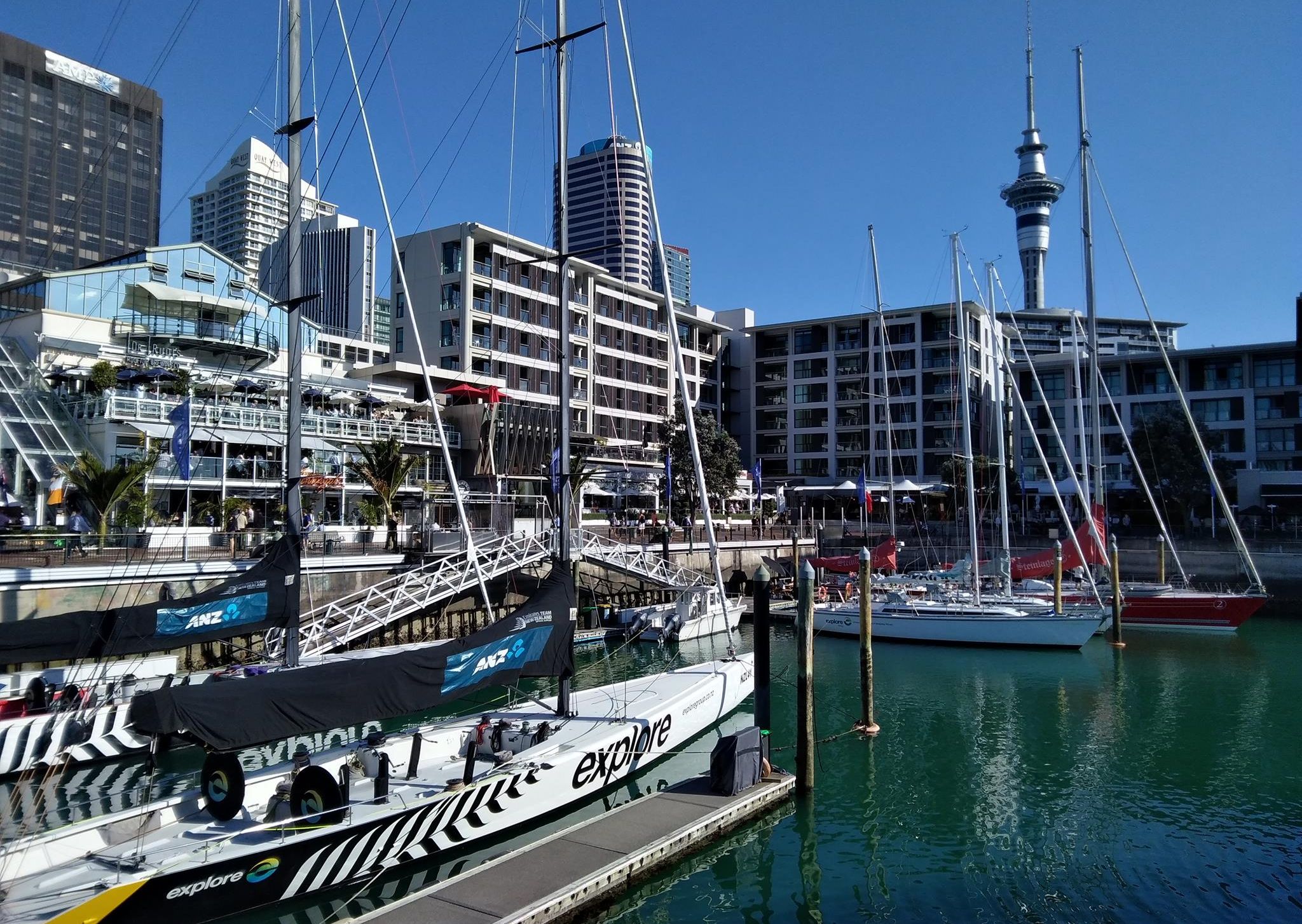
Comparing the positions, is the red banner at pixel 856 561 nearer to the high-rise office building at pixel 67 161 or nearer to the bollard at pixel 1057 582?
the bollard at pixel 1057 582

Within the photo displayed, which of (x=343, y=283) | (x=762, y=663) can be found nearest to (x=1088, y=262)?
(x=762, y=663)

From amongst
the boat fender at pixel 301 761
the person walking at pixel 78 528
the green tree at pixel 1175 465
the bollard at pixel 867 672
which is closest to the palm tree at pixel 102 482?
the person walking at pixel 78 528

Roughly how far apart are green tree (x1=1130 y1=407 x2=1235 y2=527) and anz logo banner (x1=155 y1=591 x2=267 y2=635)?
60208mm

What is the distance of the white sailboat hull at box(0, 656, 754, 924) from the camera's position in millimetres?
11352

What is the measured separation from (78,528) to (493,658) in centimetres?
2230

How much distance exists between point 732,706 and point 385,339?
428 feet

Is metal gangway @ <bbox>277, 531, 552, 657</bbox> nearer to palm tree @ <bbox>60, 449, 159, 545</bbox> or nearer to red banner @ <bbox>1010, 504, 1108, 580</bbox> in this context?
palm tree @ <bbox>60, 449, 159, 545</bbox>

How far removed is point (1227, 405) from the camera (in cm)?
8106

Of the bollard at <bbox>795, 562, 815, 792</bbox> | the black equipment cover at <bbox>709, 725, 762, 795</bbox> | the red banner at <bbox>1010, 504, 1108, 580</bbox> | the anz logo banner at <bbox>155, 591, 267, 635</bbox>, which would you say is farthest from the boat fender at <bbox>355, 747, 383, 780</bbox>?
the red banner at <bbox>1010, 504, 1108, 580</bbox>

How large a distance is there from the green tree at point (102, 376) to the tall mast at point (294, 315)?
26.6 meters

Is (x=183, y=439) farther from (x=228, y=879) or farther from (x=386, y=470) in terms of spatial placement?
(x=228, y=879)

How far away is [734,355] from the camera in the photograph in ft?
320

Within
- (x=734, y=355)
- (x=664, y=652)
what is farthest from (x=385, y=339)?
(x=664, y=652)

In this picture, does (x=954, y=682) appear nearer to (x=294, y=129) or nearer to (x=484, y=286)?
(x=294, y=129)
